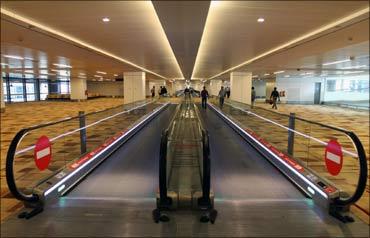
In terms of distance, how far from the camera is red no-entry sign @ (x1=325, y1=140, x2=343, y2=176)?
419 cm

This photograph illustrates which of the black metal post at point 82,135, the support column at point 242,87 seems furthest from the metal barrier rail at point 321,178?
the support column at point 242,87

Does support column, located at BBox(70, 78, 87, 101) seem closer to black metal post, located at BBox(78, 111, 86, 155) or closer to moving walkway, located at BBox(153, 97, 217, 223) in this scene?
black metal post, located at BBox(78, 111, 86, 155)

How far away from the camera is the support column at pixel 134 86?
22.6 m

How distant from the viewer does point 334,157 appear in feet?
14.2

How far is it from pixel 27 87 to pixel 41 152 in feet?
129

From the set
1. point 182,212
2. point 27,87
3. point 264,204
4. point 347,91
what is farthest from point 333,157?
point 27,87

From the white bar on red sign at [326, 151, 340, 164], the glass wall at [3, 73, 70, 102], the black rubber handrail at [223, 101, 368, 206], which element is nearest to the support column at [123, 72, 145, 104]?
the glass wall at [3, 73, 70, 102]

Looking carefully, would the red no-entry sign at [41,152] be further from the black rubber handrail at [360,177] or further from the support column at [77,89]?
the support column at [77,89]

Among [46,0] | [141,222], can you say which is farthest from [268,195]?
[46,0]

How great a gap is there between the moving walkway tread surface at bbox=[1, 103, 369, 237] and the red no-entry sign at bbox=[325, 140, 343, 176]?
679mm

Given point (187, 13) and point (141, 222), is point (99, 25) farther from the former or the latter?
point (141, 222)

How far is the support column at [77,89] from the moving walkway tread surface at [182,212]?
31230 mm

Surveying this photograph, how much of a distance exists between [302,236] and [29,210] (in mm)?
3704

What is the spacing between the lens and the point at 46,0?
5.12 m
